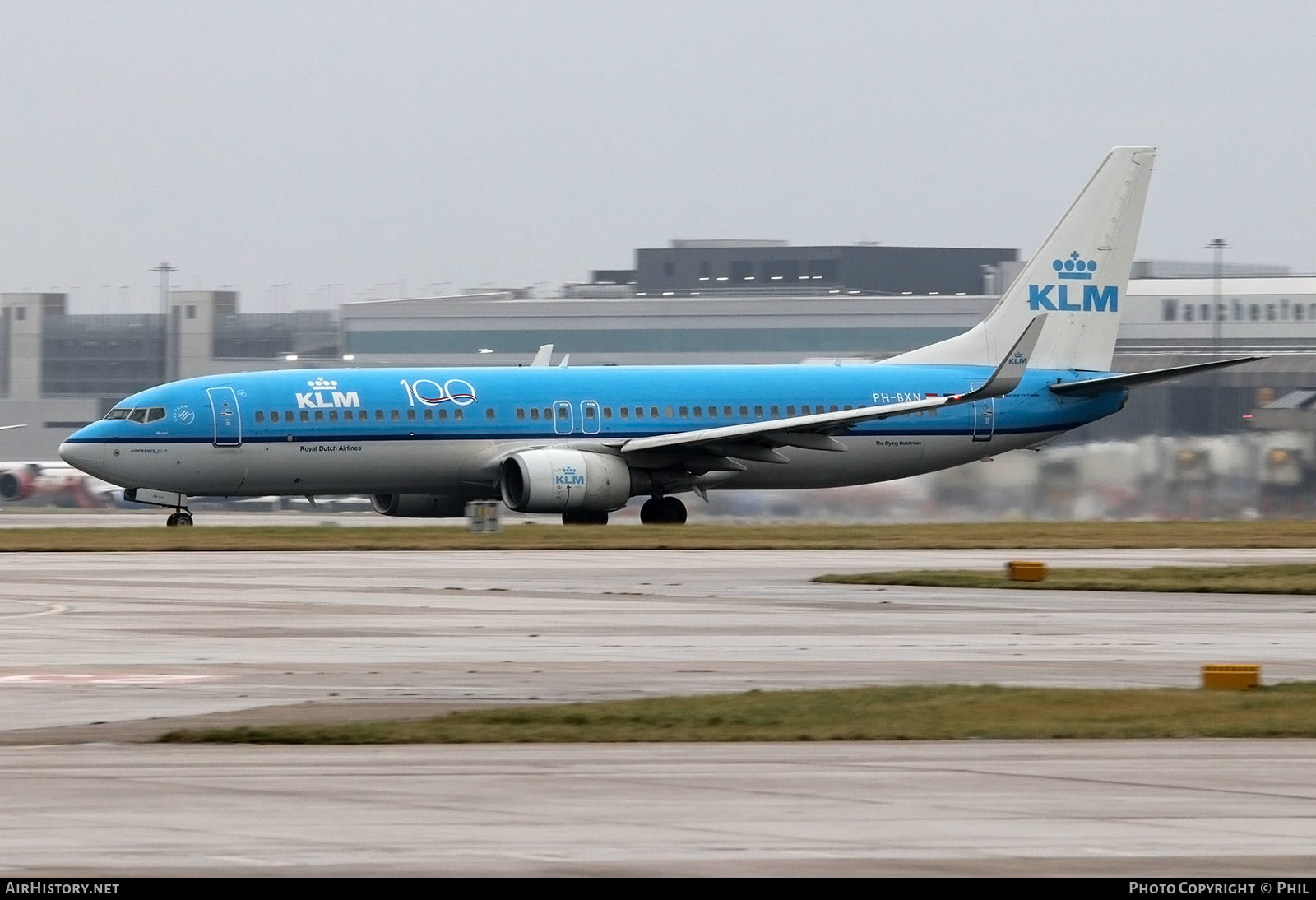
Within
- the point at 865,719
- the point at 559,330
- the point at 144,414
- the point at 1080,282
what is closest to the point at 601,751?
the point at 865,719

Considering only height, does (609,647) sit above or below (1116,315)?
below

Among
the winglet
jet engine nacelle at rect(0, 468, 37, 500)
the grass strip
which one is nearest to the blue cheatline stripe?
the winglet

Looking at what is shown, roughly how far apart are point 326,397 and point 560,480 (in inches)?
218

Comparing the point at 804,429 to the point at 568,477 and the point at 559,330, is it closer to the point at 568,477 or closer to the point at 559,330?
the point at 568,477

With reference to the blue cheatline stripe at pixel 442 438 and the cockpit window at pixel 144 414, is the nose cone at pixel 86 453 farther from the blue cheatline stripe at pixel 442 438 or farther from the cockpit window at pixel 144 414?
the cockpit window at pixel 144 414

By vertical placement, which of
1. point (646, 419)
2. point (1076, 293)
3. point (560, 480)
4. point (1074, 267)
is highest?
point (1074, 267)

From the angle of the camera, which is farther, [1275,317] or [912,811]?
[1275,317]

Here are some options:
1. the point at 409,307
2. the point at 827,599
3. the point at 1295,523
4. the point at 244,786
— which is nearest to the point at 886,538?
the point at 1295,523

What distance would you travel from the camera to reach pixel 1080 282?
2110 inches

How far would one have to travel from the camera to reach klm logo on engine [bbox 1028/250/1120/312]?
53.3 meters

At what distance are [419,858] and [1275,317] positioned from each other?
5284 inches

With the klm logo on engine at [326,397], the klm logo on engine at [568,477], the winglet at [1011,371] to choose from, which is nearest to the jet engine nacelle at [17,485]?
the klm logo on engine at [326,397]

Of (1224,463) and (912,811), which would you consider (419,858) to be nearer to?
(912,811)

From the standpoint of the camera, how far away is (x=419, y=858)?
10039 millimetres
